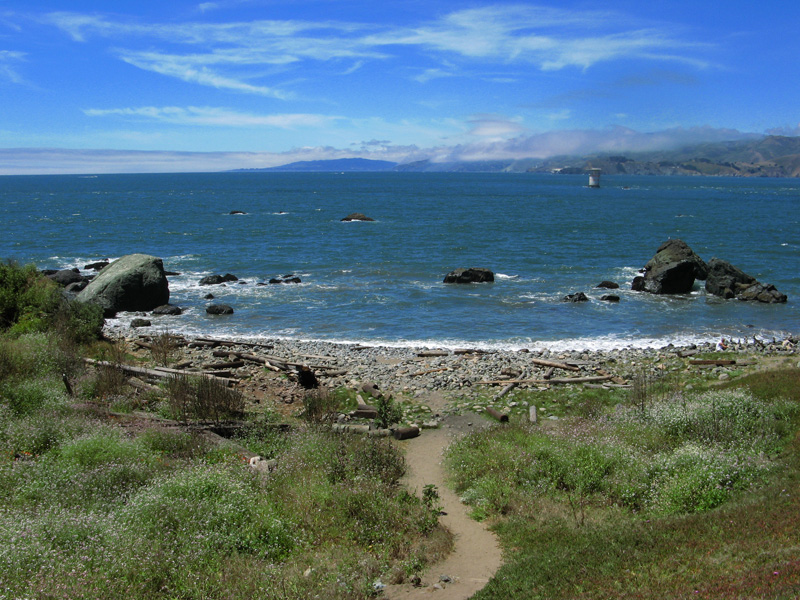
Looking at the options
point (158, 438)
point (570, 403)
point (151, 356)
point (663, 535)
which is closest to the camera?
point (663, 535)

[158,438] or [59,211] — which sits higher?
[59,211]

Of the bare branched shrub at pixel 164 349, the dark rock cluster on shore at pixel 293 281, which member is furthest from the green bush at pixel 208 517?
the dark rock cluster on shore at pixel 293 281

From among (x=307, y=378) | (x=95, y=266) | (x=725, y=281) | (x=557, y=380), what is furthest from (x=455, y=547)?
(x=95, y=266)

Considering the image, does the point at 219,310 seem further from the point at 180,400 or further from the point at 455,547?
the point at 455,547

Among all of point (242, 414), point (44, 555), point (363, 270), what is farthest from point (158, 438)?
point (363, 270)

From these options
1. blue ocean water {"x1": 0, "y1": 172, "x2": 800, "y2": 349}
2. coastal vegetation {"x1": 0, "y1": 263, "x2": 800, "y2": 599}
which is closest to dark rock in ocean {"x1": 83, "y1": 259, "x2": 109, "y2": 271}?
blue ocean water {"x1": 0, "y1": 172, "x2": 800, "y2": 349}

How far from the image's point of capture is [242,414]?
51.6ft

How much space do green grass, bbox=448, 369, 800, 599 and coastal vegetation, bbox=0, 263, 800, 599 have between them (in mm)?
42

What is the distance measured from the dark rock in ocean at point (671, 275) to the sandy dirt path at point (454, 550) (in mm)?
27937

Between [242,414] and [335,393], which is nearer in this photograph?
[242,414]

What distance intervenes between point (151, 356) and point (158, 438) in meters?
10.8

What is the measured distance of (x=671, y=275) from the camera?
37375mm

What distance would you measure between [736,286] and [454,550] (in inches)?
1326

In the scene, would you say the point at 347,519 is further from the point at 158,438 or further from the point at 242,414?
the point at 242,414
